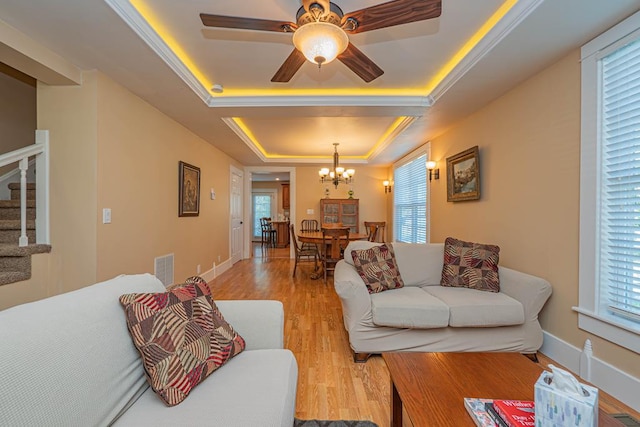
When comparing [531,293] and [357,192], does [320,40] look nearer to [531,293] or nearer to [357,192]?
[531,293]

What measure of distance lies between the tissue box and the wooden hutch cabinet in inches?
242

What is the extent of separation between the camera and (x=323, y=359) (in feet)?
7.64

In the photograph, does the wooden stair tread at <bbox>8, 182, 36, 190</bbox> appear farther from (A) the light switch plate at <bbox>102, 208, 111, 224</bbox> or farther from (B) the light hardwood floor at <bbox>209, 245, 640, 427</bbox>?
(B) the light hardwood floor at <bbox>209, 245, 640, 427</bbox>

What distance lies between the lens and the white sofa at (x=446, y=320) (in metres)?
2.23

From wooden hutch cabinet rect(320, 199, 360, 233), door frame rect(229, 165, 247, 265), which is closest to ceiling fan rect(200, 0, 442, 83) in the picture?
door frame rect(229, 165, 247, 265)

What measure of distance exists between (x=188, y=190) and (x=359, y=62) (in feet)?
9.79

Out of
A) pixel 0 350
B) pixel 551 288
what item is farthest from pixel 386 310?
pixel 0 350

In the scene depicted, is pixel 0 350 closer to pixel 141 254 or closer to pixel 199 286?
pixel 199 286

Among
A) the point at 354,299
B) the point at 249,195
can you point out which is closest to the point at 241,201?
the point at 249,195

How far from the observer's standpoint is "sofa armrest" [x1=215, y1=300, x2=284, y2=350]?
1582 mm

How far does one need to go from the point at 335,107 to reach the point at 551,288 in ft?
8.41

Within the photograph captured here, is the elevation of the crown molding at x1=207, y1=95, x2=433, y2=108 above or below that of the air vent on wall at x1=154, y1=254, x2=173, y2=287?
above

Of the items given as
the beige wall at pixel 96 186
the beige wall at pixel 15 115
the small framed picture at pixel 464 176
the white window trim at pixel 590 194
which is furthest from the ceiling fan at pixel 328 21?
the beige wall at pixel 15 115

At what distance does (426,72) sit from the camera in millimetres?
2836
